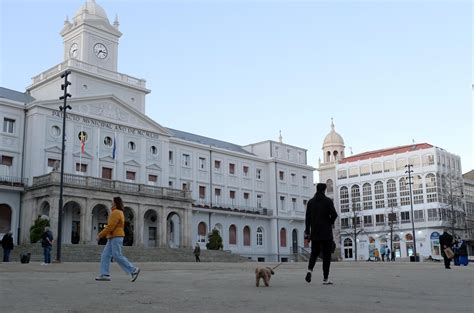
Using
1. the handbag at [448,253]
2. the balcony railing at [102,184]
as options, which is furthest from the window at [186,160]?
the handbag at [448,253]

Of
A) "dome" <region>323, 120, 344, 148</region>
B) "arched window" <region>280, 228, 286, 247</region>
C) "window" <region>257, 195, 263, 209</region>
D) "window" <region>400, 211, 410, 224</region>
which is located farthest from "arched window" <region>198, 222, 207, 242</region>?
"dome" <region>323, 120, 344, 148</region>

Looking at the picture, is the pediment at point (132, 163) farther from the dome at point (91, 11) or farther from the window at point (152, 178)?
the dome at point (91, 11)

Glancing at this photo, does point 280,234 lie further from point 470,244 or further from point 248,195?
point 470,244

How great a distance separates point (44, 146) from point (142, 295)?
3634cm

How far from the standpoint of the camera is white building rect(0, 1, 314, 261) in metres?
40.8

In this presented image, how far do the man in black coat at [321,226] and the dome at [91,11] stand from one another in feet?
145

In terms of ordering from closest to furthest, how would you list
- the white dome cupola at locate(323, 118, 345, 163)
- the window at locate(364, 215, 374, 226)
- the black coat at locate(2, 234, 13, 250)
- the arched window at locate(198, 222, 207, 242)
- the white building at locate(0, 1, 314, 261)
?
the black coat at locate(2, 234, 13, 250) < the white building at locate(0, 1, 314, 261) < the arched window at locate(198, 222, 207, 242) < the window at locate(364, 215, 374, 226) < the white dome cupola at locate(323, 118, 345, 163)

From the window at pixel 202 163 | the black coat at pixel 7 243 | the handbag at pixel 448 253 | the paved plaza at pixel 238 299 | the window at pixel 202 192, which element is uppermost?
the window at pixel 202 163

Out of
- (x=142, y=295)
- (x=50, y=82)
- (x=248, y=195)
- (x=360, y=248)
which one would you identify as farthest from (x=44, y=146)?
(x=360, y=248)

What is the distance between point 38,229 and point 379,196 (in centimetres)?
6078

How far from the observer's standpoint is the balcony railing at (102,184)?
127ft

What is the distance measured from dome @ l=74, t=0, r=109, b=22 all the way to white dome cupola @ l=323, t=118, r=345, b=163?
2267 inches

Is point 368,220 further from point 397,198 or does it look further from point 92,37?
point 92,37

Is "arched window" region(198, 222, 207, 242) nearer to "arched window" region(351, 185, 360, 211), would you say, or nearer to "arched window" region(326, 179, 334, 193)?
"arched window" region(351, 185, 360, 211)
